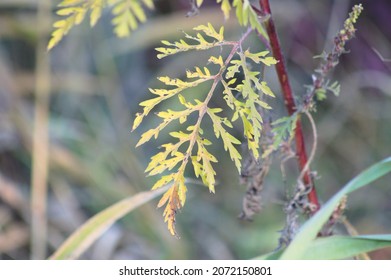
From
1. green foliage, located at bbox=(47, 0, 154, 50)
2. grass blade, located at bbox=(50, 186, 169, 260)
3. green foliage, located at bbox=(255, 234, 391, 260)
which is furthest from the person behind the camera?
grass blade, located at bbox=(50, 186, 169, 260)

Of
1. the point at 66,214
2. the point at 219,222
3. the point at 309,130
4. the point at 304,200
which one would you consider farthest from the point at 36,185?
the point at 304,200

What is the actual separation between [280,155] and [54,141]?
2.40 ft

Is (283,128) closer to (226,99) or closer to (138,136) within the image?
(226,99)

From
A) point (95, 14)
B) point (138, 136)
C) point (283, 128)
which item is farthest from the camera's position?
point (138, 136)

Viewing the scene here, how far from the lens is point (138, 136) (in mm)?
1325

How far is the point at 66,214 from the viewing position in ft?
3.96

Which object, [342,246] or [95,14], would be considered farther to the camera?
[342,246]

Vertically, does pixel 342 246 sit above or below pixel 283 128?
below

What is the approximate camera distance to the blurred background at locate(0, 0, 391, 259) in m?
1.18

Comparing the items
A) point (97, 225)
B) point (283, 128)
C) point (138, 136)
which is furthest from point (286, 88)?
point (138, 136)

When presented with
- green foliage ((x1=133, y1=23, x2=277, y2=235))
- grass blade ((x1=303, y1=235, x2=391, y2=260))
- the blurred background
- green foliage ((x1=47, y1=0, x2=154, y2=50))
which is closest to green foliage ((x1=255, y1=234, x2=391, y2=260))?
grass blade ((x1=303, y1=235, x2=391, y2=260))

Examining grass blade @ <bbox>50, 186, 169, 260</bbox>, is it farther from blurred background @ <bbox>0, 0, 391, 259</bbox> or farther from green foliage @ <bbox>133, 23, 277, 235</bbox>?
blurred background @ <bbox>0, 0, 391, 259</bbox>

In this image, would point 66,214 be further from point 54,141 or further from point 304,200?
point 304,200

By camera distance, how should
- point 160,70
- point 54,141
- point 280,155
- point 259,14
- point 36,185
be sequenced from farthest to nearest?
point 160,70, point 54,141, point 36,185, point 280,155, point 259,14
